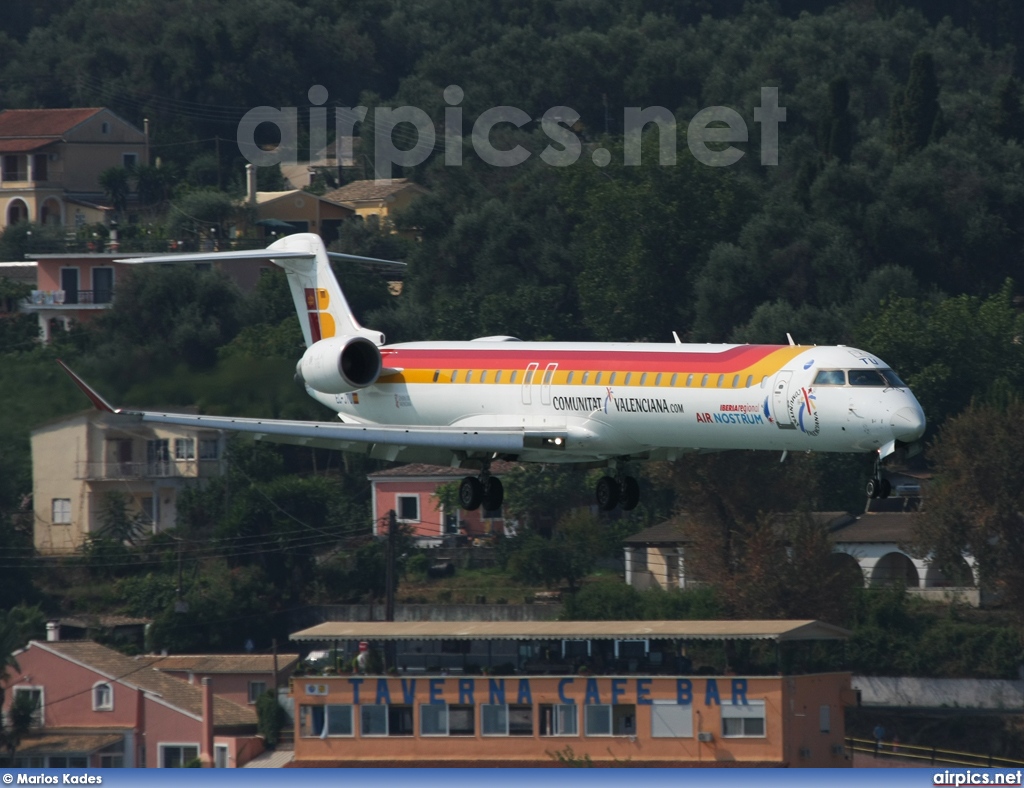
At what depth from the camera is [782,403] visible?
37094 millimetres

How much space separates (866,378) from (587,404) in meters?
5.30

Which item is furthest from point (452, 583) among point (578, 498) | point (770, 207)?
point (770, 207)

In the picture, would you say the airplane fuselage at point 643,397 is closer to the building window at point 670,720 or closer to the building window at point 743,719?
the building window at point 670,720

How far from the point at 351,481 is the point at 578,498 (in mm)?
9990

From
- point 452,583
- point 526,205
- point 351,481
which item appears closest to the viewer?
point 452,583

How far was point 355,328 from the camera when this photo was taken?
4691 centimetres

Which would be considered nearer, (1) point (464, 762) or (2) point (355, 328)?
(2) point (355, 328)

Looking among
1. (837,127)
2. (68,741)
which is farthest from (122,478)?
(837,127)

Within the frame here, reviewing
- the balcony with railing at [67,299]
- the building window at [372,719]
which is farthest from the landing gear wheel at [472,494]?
the balcony with railing at [67,299]

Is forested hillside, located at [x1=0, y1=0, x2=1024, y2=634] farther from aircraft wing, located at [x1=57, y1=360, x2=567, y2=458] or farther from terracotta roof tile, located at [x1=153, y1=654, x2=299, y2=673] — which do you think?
terracotta roof tile, located at [x1=153, y1=654, x2=299, y2=673]

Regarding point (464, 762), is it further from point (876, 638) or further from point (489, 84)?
point (489, 84)

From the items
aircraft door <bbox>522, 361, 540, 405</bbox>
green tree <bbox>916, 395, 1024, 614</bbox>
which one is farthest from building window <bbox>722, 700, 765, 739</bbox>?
aircraft door <bbox>522, 361, 540, 405</bbox>

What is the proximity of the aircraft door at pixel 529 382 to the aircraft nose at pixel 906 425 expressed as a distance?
7263 mm

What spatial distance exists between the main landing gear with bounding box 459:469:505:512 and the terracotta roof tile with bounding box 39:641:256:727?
30.7m
